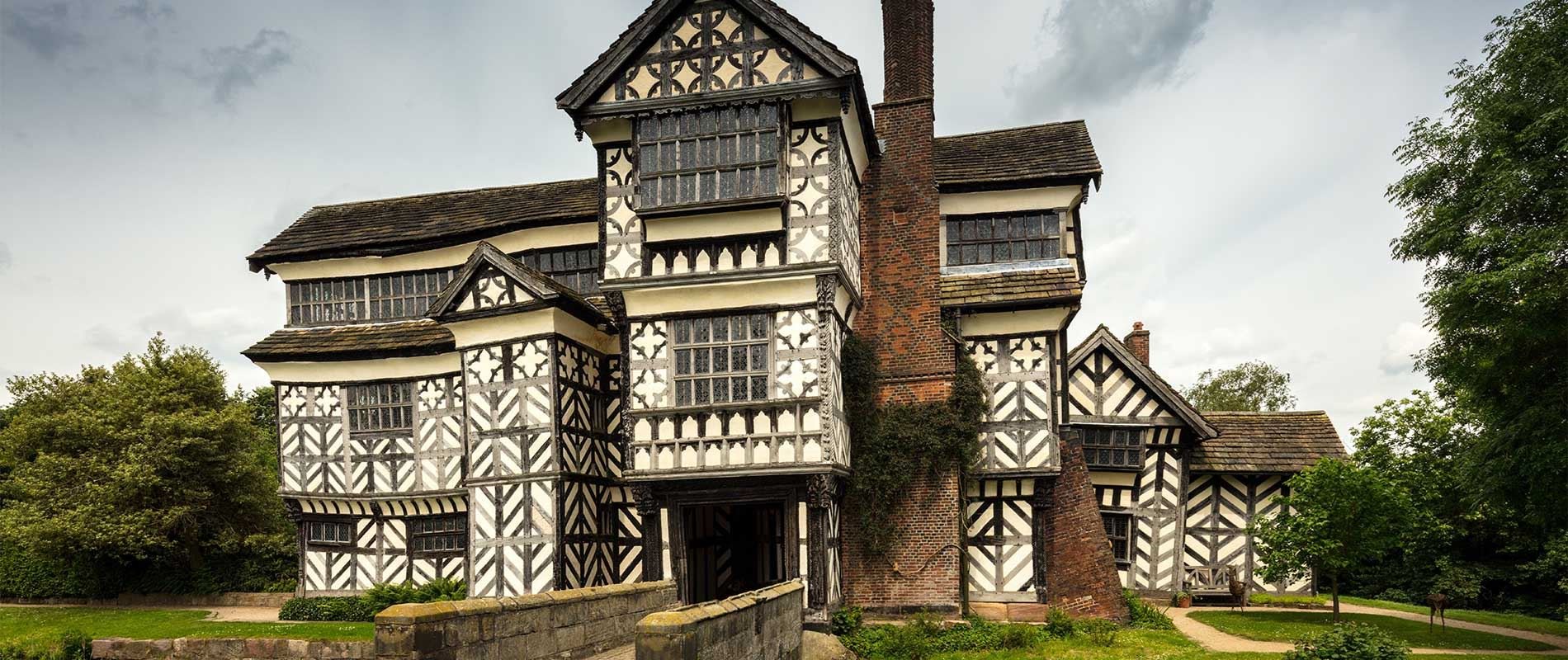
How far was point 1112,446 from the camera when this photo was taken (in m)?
23.7

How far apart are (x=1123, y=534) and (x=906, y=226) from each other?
1117 cm

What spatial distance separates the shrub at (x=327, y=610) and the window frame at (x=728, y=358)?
10056mm

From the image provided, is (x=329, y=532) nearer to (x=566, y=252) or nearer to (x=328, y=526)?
(x=328, y=526)

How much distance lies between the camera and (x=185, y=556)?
971 inches

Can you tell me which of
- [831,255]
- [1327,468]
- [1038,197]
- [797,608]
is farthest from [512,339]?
[1327,468]

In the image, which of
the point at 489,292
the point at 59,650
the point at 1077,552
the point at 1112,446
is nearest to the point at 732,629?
the point at 1077,552

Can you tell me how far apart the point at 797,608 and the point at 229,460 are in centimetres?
1964

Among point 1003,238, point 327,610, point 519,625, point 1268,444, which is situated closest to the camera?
point 519,625

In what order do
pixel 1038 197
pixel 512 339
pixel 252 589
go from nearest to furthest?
pixel 512 339, pixel 1038 197, pixel 252 589

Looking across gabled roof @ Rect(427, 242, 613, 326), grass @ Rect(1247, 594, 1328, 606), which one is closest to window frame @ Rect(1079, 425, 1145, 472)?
grass @ Rect(1247, 594, 1328, 606)

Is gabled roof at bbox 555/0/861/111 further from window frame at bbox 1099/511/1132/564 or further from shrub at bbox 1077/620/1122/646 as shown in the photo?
window frame at bbox 1099/511/1132/564

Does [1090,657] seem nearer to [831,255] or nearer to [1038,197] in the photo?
[831,255]

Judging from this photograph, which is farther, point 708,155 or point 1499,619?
point 1499,619

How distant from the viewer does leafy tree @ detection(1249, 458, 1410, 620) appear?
18.3m
